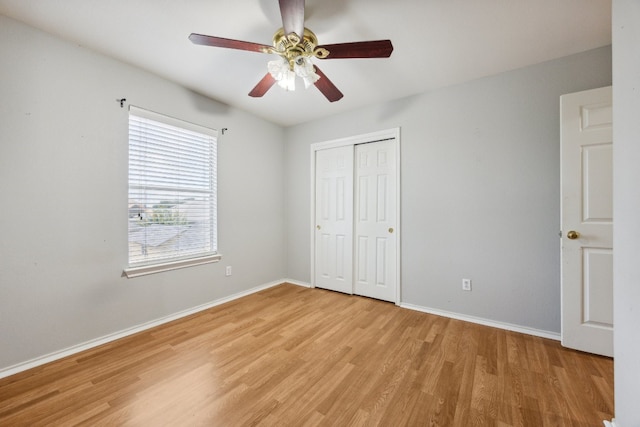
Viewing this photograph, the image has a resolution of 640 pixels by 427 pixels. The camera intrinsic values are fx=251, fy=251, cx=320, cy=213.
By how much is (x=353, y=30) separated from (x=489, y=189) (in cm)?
195

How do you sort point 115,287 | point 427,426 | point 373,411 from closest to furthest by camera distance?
point 427,426 < point 373,411 < point 115,287

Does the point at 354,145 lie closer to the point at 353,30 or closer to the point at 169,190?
the point at 353,30

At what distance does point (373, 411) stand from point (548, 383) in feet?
3.99

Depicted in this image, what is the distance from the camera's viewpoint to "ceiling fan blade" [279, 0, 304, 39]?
1.36 metres

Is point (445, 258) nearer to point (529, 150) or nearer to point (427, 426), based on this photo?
point (529, 150)


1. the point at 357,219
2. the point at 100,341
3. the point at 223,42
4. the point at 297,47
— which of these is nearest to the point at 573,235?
the point at 357,219

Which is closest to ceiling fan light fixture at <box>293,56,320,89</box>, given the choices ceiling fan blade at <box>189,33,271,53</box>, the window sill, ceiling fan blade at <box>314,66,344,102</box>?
ceiling fan blade at <box>314,66,344,102</box>

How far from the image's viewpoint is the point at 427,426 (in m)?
1.33

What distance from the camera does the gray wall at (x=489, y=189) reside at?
226 centimetres

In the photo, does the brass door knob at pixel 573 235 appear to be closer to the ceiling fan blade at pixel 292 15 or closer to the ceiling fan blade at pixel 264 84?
the ceiling fan blade at pixel 292 15

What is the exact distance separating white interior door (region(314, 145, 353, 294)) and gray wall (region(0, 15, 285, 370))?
5.87ft

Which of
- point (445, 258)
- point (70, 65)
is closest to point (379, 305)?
point (445, 258)

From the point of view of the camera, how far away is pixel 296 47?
1.66 m

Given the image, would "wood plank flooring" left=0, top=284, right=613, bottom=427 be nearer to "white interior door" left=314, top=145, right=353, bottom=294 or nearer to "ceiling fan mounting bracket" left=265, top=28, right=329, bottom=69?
"white interior door" left=314, top=145, right=353, bottom=294
